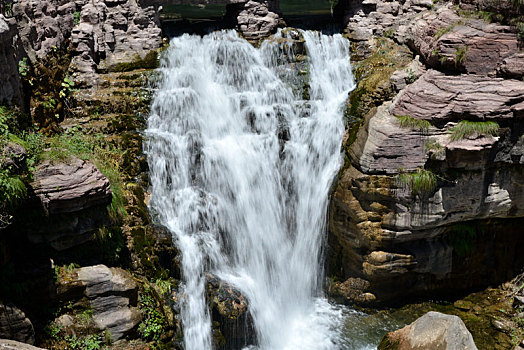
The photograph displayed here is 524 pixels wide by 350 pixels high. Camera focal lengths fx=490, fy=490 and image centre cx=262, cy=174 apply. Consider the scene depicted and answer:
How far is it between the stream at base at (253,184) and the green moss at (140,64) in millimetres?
261

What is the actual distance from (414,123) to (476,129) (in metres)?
1.00

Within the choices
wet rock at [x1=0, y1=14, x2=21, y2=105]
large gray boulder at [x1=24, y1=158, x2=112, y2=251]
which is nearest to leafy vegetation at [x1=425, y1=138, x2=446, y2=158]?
large gray boulder at [x1=24, y1=158, x2=112, y2=251]

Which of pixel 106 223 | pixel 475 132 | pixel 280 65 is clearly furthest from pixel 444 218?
pixel 106 223

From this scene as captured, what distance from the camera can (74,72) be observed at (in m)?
10.4

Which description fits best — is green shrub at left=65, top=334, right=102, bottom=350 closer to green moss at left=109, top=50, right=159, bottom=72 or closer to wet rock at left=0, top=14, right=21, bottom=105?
wet rock at left=0, top=14, right=21, bottom=105

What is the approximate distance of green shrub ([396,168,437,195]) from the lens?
8500 millimetres

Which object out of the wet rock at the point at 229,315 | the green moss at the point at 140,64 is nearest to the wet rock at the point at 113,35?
the green moss at the point at 140,64

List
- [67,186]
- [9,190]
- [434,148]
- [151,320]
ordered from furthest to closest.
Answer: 1. [434,148]
2. [151,320]
3. [67,186]
4. [9,190]

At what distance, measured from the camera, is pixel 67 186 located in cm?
722

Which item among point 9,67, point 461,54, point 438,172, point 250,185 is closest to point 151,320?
point 250,185

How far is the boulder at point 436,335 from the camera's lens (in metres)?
6.76

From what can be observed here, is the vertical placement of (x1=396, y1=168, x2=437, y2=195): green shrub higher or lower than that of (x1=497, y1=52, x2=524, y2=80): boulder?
lower

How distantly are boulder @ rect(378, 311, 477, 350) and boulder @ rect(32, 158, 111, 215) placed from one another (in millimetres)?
5128

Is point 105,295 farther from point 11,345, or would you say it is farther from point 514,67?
point 514,67
